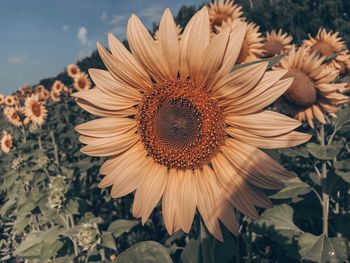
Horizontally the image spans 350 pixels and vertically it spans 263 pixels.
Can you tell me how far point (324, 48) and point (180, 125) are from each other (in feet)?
12.6

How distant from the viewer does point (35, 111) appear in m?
8.73

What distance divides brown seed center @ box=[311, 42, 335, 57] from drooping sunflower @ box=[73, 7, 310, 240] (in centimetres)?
368

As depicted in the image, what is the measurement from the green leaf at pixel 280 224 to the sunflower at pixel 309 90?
0.77 meters

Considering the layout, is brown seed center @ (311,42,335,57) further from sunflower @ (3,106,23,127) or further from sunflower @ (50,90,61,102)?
sunflower @ (50,90,61,102)

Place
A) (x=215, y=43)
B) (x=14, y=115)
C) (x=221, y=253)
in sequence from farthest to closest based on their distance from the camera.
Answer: (x=14, y=115) → (x=221, y=253) → (x=215, y=43)

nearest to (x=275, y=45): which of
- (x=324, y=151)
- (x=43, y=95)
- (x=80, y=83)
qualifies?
(x=324, y=151)

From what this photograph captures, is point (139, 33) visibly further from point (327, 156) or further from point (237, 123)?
point (327, 156)

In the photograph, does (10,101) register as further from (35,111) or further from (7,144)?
(7,144)

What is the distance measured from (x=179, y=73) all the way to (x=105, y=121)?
456 millimetres

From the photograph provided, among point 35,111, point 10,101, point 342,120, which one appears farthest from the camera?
point 10,101

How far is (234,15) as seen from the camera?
19.3 feet

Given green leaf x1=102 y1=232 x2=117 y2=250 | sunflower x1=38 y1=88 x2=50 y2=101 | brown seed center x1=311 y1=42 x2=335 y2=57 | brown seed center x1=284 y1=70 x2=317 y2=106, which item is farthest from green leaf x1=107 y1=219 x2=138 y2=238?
sunflower x1=38 y1=88 x2=50 y2=101

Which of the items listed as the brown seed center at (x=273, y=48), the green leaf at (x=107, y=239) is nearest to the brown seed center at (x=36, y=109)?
the brown seed center at (x=273, y=48)

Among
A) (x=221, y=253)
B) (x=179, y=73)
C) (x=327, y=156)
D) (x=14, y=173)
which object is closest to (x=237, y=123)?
(x=179, y=73)
